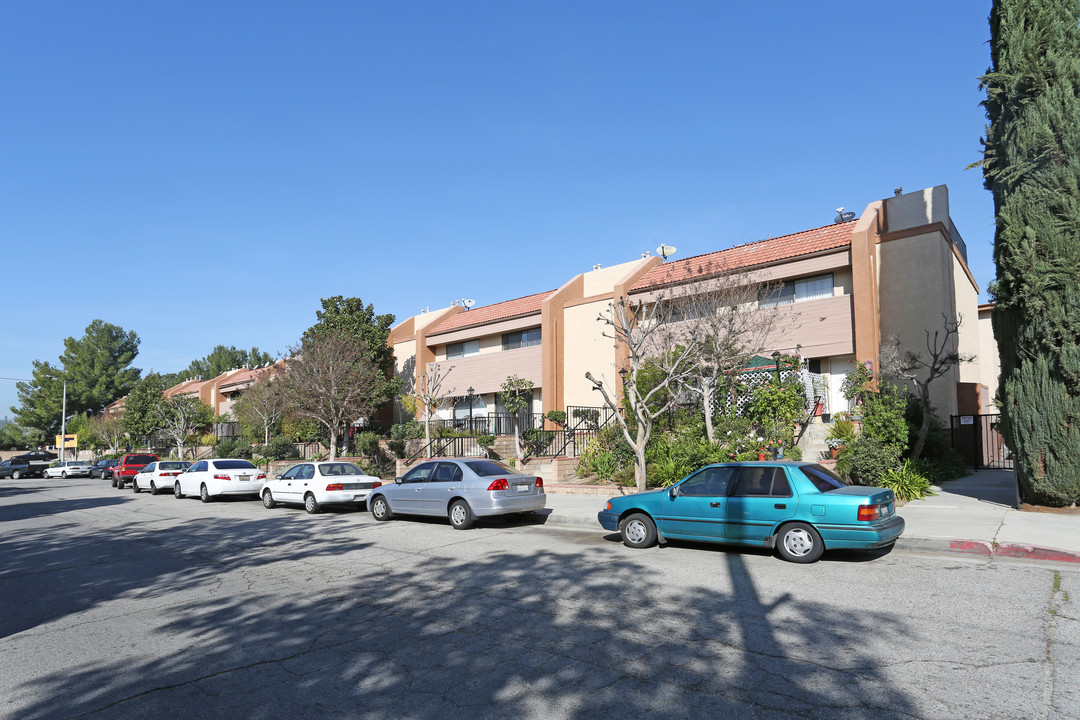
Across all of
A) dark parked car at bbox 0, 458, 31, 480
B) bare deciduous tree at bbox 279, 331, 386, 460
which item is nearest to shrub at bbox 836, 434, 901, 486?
bare deciduous tree at bbox 279, 331, 386, 460

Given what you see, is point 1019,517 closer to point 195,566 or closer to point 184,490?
point 195,566

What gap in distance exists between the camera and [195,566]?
10.5m

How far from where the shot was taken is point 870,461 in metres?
15.7

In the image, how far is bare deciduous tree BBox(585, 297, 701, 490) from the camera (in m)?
17.7

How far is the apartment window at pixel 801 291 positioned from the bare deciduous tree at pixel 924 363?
295cm

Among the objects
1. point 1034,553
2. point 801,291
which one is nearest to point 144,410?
point 801,291

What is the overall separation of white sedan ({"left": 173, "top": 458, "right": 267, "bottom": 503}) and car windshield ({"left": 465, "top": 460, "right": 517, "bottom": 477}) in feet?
36.9

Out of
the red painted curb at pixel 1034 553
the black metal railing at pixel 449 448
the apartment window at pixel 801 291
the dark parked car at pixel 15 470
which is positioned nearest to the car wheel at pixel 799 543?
the red painted curb at pixel 1034 553

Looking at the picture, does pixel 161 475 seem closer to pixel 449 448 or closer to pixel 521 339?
pixel 449 448

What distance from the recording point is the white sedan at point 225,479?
22234 millimetres

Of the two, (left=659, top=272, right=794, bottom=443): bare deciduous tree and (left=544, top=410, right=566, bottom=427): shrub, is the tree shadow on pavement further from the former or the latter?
(left=544, top=410, right=566, bottom=427): shrub

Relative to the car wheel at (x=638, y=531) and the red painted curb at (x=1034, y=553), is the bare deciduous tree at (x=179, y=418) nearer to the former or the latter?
the car wheel at (x=638, y=531)

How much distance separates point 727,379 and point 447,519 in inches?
409

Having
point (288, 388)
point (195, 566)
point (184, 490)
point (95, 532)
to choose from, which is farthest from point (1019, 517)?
point (288, 388)
